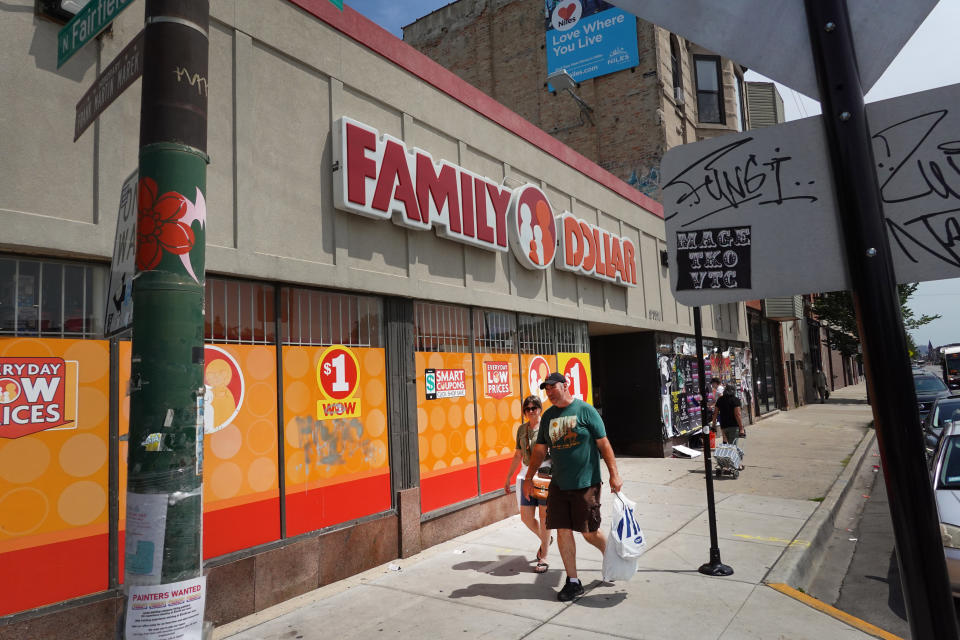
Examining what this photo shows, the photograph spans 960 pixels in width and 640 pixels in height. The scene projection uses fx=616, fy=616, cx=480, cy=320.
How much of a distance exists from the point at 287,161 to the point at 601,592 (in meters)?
5.44

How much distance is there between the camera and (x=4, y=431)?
4.42 meters

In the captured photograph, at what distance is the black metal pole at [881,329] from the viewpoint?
1.33m

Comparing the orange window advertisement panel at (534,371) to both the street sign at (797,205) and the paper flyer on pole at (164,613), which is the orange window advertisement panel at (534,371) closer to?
the paper flyer on pole at (164,613)

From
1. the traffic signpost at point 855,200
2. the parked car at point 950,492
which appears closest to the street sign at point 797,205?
the traffic signpost at point 855,200

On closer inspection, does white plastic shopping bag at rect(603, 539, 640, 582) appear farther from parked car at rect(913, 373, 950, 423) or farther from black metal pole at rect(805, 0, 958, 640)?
parked car at rect(913, 373, 950, 423)

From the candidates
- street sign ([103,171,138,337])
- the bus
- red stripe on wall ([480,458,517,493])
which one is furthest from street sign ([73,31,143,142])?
the bus

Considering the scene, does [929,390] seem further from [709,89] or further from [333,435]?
[333,435]

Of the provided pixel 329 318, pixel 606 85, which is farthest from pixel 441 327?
pixel 606 85

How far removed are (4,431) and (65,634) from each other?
1574 millimetres

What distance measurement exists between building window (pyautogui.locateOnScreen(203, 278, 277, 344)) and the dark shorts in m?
3.33

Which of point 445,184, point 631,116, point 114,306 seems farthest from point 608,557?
point 631,116

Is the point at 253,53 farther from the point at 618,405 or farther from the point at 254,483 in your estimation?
the point at 618,405

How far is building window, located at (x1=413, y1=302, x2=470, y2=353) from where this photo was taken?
8.41m

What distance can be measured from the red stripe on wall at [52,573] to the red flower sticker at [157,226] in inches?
130
